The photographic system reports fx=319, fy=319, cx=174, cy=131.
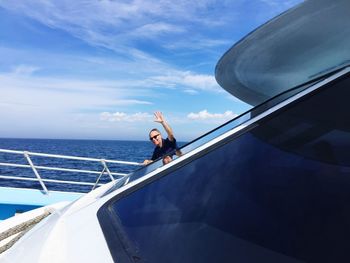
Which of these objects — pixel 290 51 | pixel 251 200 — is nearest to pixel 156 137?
pixel 290 51

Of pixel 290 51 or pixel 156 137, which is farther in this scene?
pixel 156 137

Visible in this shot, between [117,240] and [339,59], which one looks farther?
[339,59]

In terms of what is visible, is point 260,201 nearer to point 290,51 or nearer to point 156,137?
point 290,51

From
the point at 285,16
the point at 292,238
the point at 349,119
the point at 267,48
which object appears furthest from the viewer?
the point at 267,48

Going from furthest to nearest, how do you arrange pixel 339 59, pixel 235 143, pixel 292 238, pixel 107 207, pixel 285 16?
1. pixel 339 59
2. pixel 285 16
3. pixel 107 207
4. pixel 235 143
5. pixel 292 238

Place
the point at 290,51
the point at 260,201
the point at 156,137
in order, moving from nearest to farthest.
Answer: the point at 260,201 < the point at 290,51 < the point at 156,137

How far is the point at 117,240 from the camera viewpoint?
108 centimetres

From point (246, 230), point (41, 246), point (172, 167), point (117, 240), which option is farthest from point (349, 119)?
point (41, 246)

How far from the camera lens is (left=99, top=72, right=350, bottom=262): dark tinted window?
0.88m

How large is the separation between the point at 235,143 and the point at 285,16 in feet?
2.16

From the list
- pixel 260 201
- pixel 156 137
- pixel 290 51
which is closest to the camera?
pixel 260 201

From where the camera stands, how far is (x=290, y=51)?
1.79 meters

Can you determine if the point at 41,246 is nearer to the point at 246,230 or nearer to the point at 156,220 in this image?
the point at 156,220

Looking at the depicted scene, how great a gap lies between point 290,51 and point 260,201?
3.68ft
